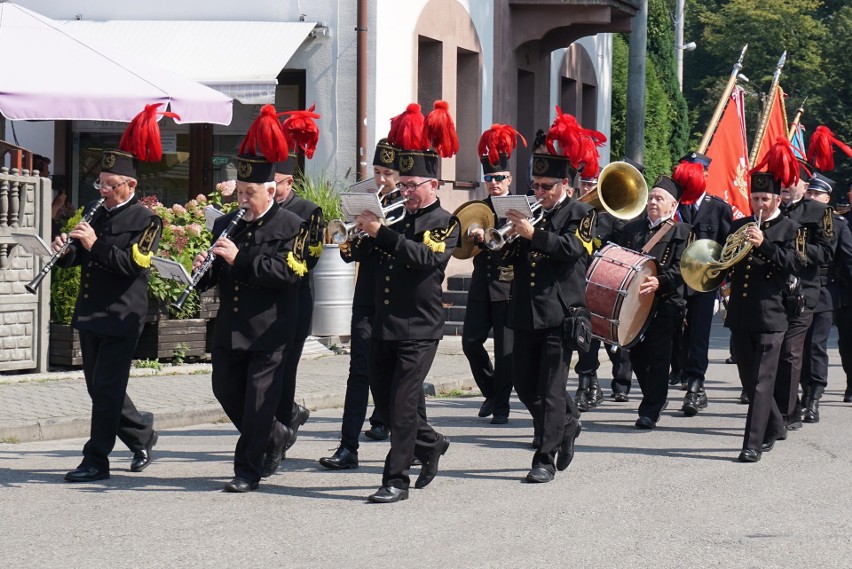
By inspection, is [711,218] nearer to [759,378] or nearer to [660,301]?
[660,301]

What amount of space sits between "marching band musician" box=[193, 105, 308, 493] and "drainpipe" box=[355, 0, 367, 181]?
8754 millimetres

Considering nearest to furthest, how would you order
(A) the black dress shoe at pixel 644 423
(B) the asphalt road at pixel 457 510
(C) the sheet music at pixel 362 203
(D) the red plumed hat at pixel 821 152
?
(B) the asphalt road at pixel 457 510 < (C) the sheet music at pixel 362 203 < (A) the black dress shoe at pixel 644 423 < (D) the red plumed hat at pixel 821 152

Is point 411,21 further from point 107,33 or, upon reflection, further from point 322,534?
point 322,534

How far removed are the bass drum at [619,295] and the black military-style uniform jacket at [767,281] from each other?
97 cm

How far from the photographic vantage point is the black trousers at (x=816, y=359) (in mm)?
11891

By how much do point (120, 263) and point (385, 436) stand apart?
2.80 metres

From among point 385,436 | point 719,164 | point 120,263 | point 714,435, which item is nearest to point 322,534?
point 120,263

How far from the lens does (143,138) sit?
8.50 meters

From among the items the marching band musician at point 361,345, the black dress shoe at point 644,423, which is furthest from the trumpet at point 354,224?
the black dress shoe at point 644,423

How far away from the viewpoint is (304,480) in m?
8.55

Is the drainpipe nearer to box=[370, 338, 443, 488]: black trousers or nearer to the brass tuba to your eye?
the brass tuba

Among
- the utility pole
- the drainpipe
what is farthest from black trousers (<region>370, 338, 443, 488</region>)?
the utility pole

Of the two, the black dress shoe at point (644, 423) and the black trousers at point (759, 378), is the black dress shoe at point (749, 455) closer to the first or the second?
the black trousers at point (759, 378)

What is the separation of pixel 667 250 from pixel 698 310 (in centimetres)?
147
